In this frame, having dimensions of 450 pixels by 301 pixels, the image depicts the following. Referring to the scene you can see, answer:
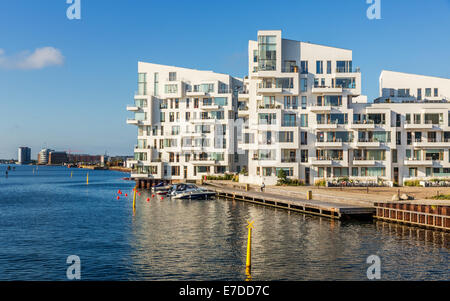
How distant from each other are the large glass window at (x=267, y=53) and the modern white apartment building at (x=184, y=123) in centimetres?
2426

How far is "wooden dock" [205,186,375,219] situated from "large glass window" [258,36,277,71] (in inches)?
1069

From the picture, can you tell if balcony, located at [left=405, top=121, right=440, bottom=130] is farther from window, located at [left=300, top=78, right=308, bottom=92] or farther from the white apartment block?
window, located at [left=300, top=78, right=308, bottom=92]

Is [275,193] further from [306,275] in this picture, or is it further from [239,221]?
[306,275]

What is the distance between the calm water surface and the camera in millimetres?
29703

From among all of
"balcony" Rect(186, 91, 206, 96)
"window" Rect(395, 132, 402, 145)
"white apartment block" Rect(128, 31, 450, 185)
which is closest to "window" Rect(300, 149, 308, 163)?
"white apartment block" Rect(128, 31, 450, 185)

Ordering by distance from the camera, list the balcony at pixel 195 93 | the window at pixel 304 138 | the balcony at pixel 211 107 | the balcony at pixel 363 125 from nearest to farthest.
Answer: the balcony at pixel 363 125 → the window at pixel 304 138 → the balcony at pixel 211 107 → the balcony at pixel 195 93

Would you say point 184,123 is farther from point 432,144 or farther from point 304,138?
point 432,144

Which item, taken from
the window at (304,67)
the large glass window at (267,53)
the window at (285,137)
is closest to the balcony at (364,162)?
the window at (285,137)

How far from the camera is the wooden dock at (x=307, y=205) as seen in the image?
52188mm

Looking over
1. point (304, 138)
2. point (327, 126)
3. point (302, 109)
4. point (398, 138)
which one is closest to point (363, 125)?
point (327, 126)

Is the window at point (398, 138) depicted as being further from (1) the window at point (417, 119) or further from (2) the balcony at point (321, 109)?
(2) the balcony at point (321, 109)

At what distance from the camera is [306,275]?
28.6m

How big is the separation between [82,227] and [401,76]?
253 ft
